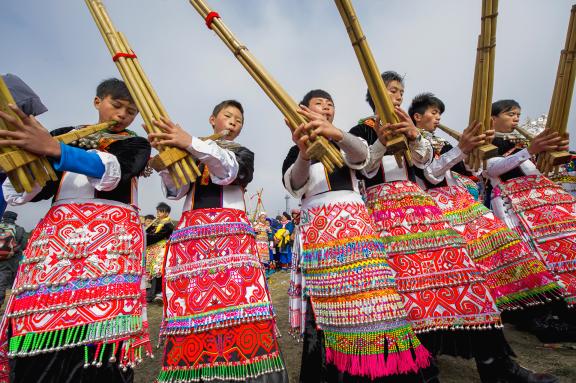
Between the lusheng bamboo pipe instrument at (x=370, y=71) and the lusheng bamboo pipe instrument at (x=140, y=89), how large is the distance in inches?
42.2

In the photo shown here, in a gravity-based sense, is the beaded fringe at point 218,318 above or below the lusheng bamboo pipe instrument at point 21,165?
below

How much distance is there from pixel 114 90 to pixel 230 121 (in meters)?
0.80

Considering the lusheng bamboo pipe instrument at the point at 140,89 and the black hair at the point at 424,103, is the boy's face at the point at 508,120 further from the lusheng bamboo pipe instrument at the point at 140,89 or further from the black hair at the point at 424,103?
the lusheng bamboo pipe instrument at the point at 140,89

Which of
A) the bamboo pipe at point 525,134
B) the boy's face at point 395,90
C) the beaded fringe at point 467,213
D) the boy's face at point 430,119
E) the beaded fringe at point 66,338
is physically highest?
the bamboo pipe at point 525,134

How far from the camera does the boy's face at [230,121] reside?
2516 mm

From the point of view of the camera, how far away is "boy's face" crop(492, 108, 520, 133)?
3.72 meters

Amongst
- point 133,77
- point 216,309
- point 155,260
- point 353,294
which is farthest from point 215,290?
point 155,260

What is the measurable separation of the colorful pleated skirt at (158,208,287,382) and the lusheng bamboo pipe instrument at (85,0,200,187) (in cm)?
35

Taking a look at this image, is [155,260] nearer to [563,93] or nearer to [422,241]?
[422,241]

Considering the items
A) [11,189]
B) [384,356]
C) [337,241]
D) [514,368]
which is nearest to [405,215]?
[337,241]

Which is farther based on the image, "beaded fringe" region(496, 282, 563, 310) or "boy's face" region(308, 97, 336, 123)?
"beaded fringe" region(496, 282, 563, 310)

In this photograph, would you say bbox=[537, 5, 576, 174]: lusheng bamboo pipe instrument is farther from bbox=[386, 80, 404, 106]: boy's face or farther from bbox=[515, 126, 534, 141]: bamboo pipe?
bbox=[386, 80, 404, 106]: boy's face

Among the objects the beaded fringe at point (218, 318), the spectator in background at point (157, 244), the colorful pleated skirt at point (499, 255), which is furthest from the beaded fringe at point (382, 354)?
the spectator in background at point (157, 244)

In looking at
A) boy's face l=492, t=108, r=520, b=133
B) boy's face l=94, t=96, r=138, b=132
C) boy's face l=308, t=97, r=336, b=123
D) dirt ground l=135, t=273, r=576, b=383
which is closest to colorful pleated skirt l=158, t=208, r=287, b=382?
boy's face l=94, t=96, r=138, b=132
